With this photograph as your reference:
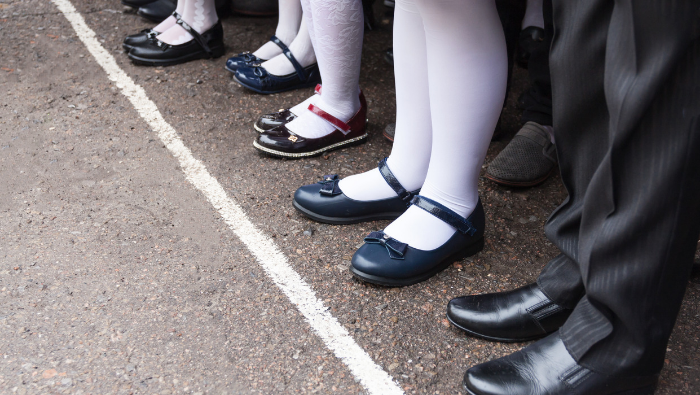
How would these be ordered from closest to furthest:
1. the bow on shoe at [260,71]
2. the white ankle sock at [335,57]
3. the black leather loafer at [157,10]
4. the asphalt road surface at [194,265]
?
the asphalt road surface at [194,265] < the white ankle sock at [335,57] < the bow on shoe at [260,71] < the black leather loafer at [157,10]

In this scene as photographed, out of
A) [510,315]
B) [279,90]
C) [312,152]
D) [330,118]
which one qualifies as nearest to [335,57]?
[330,118]

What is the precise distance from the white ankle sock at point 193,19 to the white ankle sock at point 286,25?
1.25ft

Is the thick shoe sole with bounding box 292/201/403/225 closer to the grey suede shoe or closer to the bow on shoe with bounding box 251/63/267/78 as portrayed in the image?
the grey suede shoe

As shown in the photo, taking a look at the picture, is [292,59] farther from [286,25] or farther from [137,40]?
[137,40]

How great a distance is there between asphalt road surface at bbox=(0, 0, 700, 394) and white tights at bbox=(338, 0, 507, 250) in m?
0.19

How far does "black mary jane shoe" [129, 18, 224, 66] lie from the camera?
2.62 meters

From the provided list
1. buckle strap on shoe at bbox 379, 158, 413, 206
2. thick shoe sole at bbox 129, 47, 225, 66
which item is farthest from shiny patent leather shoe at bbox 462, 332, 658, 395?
thick shoe sole at bbox 129, 47, 225, 66

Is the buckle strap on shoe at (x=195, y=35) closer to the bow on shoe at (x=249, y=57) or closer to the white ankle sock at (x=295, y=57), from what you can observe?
the bow on shoe at (x=249, y=57)

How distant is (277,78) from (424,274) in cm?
129

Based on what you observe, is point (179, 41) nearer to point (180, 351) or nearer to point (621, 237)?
point (180, 351)

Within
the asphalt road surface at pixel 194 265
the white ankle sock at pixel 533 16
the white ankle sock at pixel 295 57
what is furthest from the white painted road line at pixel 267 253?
the white ankle sock at pixel 533 16

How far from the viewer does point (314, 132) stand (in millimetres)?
2008

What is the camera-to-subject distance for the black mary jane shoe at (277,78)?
239cm

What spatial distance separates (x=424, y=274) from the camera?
1.47 metres
